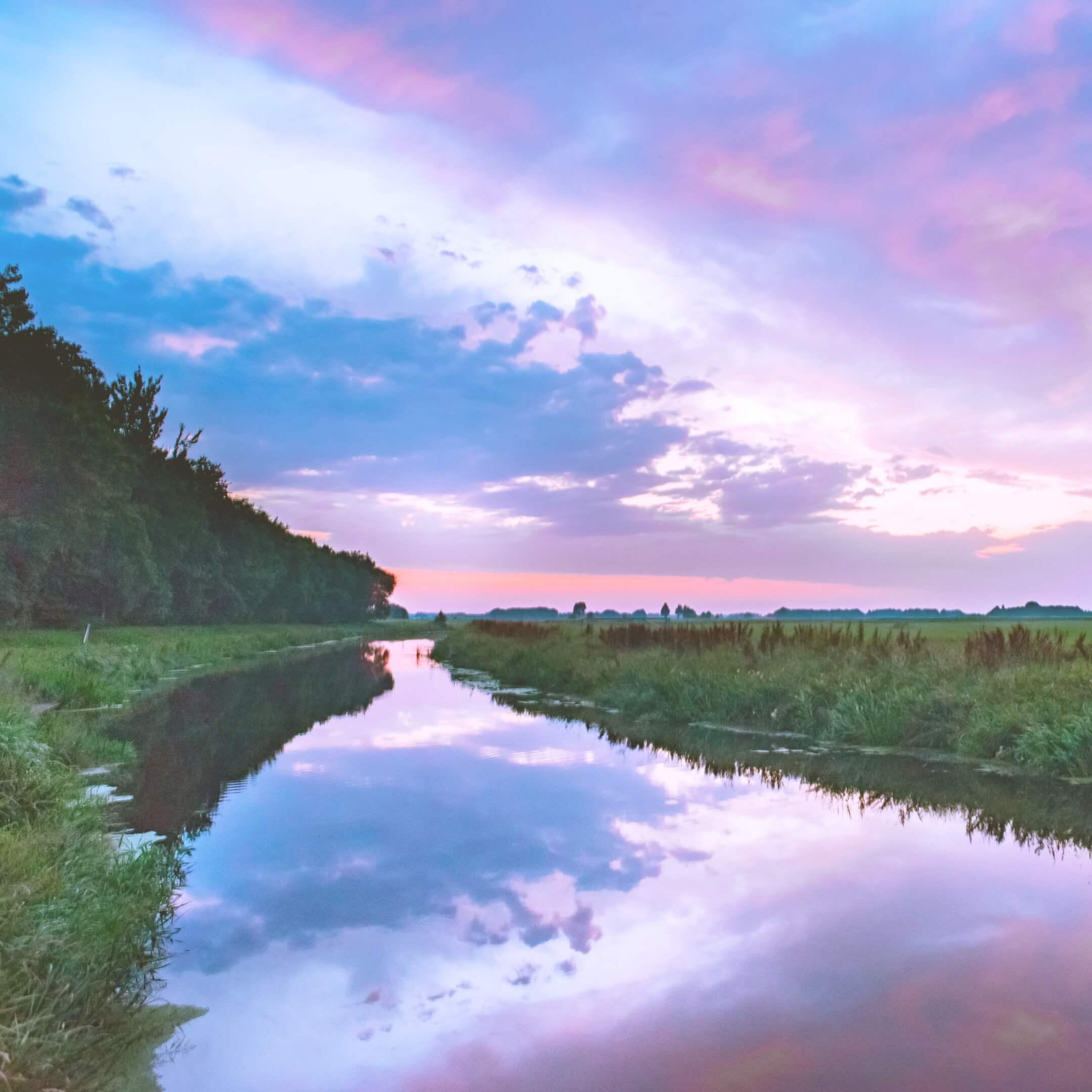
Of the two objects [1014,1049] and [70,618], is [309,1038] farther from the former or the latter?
[70,618]

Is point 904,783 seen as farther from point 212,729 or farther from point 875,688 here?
point 212,729

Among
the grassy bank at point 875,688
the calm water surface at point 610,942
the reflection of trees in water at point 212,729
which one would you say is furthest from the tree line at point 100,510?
the calm water surface at point 610,942

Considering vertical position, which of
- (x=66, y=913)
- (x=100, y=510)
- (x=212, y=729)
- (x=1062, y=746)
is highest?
(x=100, y=510)

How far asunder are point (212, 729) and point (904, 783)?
43.4ft

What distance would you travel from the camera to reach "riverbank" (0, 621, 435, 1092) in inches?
178

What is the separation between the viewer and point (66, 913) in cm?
580

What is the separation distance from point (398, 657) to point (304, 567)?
57.0 metres

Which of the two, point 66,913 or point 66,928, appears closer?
point 66,928

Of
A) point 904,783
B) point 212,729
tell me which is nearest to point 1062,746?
point 904,783

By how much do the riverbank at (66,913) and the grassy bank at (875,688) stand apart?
1152cm

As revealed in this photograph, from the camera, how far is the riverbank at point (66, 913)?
452 cm

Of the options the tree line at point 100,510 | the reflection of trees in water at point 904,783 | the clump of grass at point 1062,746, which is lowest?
the reflection of trees in water at point 904,783

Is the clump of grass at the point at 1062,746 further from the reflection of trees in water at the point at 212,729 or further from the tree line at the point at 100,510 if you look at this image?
the tree line at the point at 100,510

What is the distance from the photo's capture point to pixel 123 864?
7367 mm
